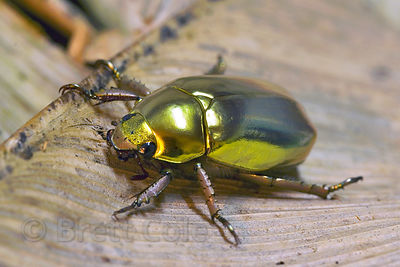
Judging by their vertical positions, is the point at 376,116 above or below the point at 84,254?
above

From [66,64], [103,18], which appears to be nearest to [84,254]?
[66,64]

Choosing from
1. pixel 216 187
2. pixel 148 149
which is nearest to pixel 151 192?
pixel 148 149

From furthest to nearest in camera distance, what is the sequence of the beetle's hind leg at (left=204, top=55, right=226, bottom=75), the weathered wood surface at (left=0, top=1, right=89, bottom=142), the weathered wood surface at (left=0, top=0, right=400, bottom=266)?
the beetle's hind leg at (left=204, top=55, right=226, bottom=75)
the weathered wood surface at (left=0, top=1, right=89, bottom=142)
the weathered wood surface at (left=0, top=0, right=400, bottom=266)

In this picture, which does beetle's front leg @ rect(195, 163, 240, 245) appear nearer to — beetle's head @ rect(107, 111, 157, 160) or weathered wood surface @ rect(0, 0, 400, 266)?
weathered wood surface @ rect(0, 0, 400, 266)

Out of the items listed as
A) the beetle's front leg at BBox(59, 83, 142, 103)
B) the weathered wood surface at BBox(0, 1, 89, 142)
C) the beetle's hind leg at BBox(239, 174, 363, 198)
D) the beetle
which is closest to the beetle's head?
the beetle

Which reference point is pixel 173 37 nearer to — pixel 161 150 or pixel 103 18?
pixel 103 18

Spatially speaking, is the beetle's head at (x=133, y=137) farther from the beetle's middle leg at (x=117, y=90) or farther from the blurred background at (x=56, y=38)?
the blurred background at (x=56, y=38)
